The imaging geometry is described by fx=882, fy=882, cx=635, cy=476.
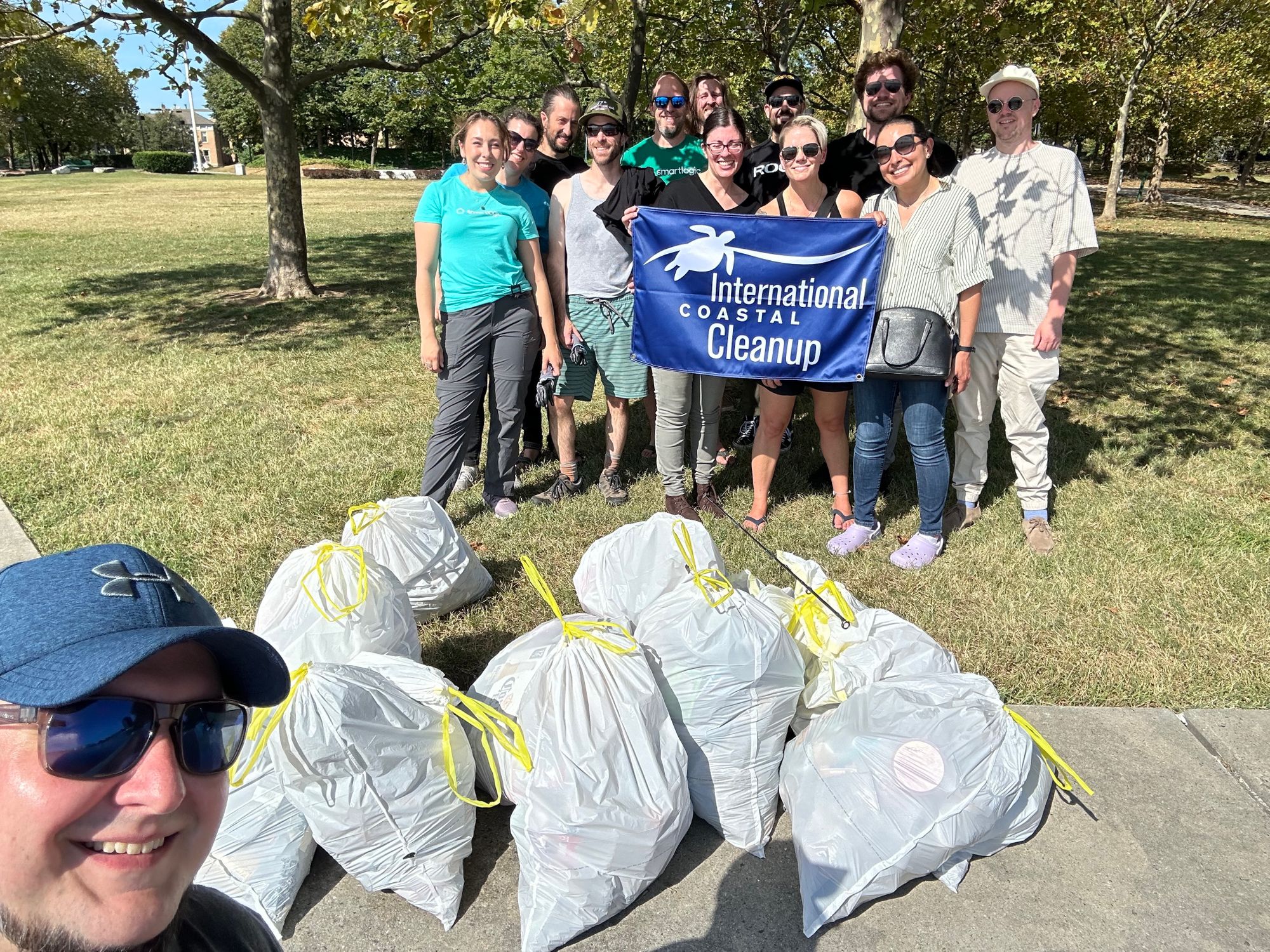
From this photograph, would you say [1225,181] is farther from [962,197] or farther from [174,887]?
[174,887]

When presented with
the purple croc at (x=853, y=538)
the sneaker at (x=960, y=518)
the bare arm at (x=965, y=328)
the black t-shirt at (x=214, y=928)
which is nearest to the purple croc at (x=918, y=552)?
the purple croc at (x=853, y=538)

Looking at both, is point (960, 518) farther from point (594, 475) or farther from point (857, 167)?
point (594, 475)

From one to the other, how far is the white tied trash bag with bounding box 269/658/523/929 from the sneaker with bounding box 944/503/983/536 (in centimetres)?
310

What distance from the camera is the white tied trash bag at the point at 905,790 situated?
7.61 feet

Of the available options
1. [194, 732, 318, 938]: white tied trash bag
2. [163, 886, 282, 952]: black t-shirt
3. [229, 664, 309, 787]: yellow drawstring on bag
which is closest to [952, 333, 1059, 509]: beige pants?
[229, 664, 309, 787]: yellow drawstring on bag

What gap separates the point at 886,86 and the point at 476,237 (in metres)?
2.29

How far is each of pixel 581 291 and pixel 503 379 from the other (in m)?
0.66

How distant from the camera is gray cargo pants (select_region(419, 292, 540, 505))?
4555mm

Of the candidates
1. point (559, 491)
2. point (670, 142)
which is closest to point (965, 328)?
point (670, 142)

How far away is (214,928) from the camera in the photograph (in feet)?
3.91

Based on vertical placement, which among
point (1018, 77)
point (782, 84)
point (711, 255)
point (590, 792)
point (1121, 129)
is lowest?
point (590, 792)

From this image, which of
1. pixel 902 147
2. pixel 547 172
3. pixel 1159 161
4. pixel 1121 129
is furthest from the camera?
pixel 1159 161

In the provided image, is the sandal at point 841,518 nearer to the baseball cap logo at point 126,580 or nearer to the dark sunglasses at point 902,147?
the dark sunglasses at point 902,147

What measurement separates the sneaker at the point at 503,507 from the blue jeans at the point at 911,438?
1.83 meters
